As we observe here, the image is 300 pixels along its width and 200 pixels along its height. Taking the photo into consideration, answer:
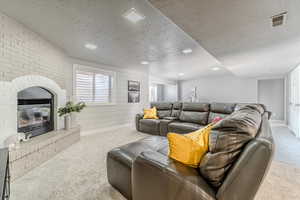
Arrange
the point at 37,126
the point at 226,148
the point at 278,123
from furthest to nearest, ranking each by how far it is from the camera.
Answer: the point at 278,123 → the point at 37,126 → the point at 226,148

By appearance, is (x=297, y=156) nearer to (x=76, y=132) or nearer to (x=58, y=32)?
(x=76, y=132)

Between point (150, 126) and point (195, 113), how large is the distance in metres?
1.37

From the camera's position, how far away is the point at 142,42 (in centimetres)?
280

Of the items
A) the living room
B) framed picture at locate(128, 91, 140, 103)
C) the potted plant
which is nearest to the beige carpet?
the living room

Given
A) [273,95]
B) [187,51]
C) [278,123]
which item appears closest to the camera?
[187,51]

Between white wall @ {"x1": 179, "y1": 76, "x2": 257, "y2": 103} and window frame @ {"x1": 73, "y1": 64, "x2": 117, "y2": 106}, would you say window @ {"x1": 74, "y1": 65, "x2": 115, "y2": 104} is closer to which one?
window frame @ {"x1": 73, "y1": 64, "x2": 117, "y2": 106}

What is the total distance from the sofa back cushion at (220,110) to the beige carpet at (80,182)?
1352mm

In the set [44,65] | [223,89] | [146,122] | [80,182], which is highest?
[44,65]

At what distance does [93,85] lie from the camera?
442 cm

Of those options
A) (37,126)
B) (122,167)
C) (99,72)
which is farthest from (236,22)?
(99,72)

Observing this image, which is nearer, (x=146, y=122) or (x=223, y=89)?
(x=146, y=122)

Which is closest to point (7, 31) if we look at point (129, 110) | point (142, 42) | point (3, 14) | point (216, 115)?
point (3, 14)

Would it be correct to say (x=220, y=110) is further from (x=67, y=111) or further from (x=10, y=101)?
(x=10, y=101)

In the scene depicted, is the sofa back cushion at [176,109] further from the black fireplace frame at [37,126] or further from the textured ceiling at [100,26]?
the black fireplace frame at [37,126]
